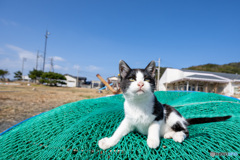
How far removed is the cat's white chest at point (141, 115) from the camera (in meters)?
1.48

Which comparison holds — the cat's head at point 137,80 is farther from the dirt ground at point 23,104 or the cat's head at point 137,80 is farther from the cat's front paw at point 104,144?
the dirt ground at point 23,104

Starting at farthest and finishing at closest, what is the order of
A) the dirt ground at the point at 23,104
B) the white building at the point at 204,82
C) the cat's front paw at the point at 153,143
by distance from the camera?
the white building at the point at 204,82 → the dirt ground at the point at 23,104 → the cat's front paw at the point at 153,143

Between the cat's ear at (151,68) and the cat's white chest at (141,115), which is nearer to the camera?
the cat's white chest at (141,115)

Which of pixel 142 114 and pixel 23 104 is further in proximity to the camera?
pixel 23 104

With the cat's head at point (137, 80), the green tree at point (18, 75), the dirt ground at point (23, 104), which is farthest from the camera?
the green tree at point (18, 75)

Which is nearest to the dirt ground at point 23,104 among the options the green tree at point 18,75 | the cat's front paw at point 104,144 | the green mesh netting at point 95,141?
the green mesh netting at point 95,141

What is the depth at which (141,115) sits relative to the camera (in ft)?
4.85

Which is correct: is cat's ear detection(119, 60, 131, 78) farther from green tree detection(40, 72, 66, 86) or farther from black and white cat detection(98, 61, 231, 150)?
green tree detection(40, 72, 66, 86)

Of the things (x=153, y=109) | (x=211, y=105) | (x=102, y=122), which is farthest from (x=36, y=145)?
(x=211, y=105)

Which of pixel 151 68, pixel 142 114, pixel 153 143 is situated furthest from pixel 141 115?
pixel 151 68

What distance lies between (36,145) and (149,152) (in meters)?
1.43

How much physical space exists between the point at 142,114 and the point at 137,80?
14.3 inches

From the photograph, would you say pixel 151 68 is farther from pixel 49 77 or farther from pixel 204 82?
pixel 49 77

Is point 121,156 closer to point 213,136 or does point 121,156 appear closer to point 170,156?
point 170,156
